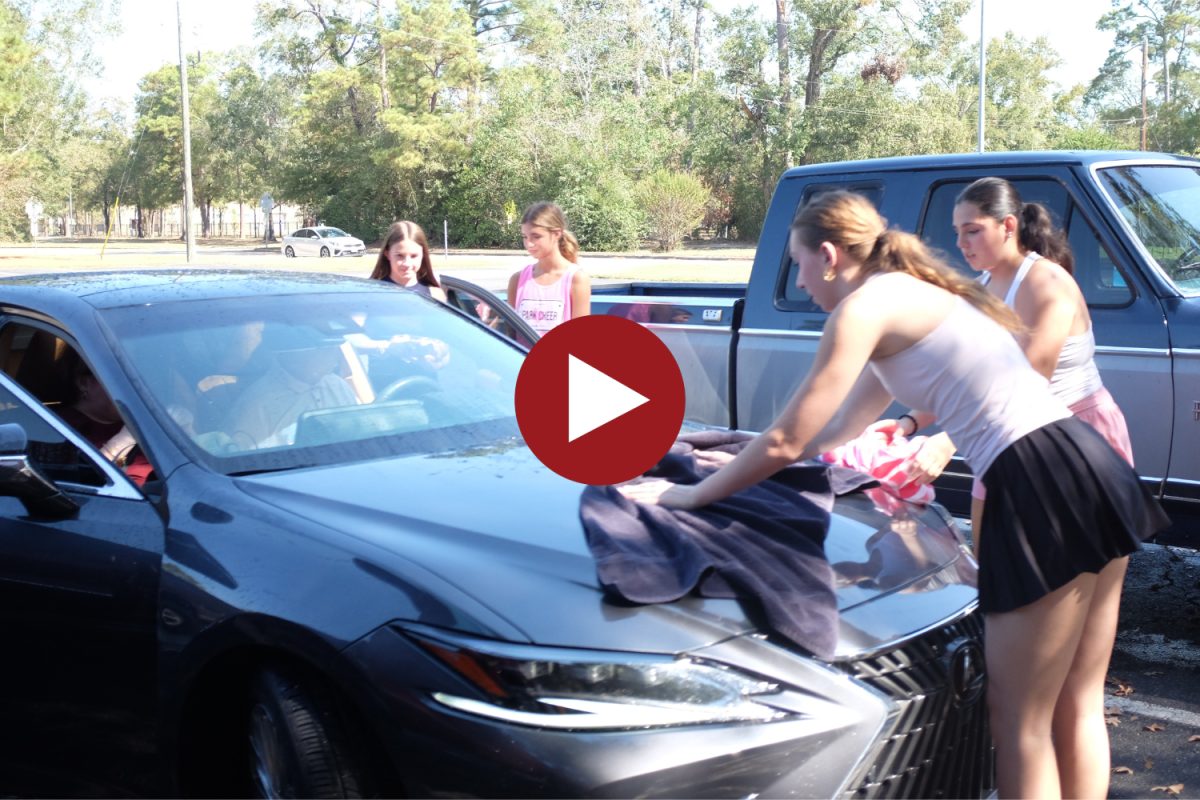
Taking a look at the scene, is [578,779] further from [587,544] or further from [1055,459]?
[1055,459]

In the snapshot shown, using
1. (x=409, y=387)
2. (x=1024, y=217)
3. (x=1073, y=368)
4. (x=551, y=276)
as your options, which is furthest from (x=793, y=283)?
(x=409, y=387)

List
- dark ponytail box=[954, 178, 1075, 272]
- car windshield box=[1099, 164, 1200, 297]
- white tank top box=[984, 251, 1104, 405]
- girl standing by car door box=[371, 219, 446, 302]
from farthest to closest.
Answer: girl standing by car door box=[371, 219, 446, 302] < car windshield box=[1099, 164, 1200, 297] < dark ponytail box=[954, 178, 1075, 272] < white tank top box=[984, 251, 1104, 405]

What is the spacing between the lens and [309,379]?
3852 mm

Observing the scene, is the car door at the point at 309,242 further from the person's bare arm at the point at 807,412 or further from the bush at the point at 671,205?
the person's bare arm at the point at 807,412

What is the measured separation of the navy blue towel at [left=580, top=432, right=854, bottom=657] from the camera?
8.91ft

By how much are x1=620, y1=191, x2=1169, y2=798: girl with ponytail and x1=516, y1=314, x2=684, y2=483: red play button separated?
286mm

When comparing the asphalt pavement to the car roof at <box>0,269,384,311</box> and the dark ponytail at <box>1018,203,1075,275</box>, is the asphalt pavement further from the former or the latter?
the car roof at <box>0,269,384,311</box>

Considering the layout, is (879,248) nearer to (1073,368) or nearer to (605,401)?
(605,401)

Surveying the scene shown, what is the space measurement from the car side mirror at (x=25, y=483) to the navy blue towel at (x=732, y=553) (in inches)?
56.9

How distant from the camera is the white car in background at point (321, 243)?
56.9 m

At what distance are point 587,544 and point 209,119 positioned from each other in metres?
80.8

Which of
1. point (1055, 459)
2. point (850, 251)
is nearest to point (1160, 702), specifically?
point (1055, 459)

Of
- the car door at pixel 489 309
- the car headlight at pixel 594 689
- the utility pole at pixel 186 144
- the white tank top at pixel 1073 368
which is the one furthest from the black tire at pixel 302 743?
the utility pole at pixel 186 144

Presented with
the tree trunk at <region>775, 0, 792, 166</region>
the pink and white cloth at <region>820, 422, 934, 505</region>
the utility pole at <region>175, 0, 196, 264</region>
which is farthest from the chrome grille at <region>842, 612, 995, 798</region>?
the tree trunk at <region>775, 0, 792, 166</region>
